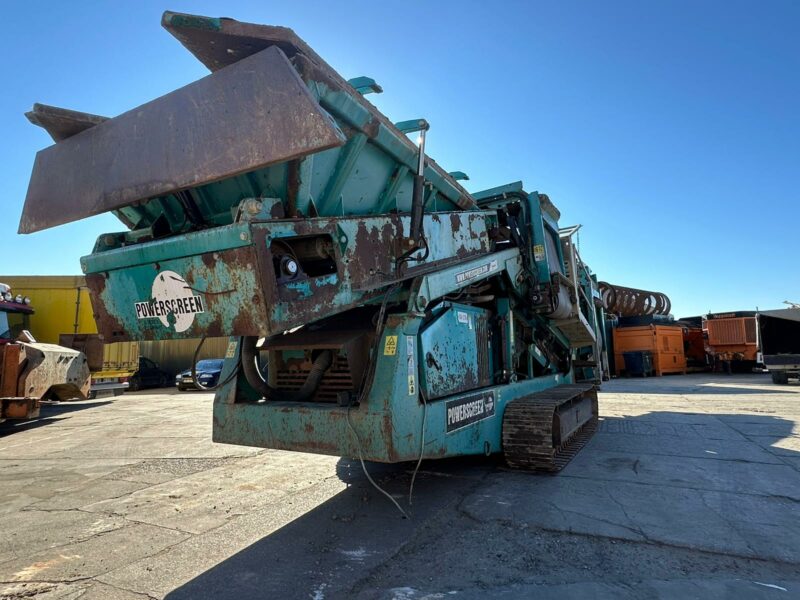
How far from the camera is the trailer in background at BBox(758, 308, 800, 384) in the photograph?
14914 millimetres

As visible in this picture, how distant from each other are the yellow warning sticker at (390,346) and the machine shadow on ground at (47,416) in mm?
8540

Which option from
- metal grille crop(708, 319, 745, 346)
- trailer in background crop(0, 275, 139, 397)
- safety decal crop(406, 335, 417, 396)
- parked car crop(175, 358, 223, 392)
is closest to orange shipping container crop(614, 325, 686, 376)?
metal grille crop(708, 319, 745, 346)

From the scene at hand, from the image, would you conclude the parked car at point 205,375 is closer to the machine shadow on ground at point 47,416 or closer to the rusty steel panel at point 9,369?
the machine shadow on ground at point 47,416

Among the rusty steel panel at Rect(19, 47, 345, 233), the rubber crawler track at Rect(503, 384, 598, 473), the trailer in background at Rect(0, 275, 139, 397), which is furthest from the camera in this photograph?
the trailer in background at Rect(0, 275, 139, 397)

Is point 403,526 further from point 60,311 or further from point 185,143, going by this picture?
point 60,311

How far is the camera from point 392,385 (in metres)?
3.22

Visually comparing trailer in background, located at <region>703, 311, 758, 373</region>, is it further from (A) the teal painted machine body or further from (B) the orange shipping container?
(A) the teal painted machine body

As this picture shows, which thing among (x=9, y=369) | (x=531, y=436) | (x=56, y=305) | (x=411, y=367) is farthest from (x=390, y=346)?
(x=56, y=305)

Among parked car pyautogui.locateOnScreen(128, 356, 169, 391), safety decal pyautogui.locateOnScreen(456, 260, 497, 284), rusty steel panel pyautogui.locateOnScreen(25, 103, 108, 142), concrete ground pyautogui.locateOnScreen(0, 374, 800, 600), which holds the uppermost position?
rusty steel panel pyautogui.locateOnScreen(25, 103, 108, 142)

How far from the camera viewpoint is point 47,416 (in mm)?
10750

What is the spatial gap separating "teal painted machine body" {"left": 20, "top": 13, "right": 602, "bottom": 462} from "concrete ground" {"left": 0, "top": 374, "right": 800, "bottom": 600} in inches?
22.6

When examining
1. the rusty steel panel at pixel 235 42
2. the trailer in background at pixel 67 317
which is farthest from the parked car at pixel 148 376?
the rusty steel panel at pixel 235 42

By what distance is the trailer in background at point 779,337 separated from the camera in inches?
587

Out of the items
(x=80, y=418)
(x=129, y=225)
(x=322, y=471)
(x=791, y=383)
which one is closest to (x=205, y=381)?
(x=80, y=418)
